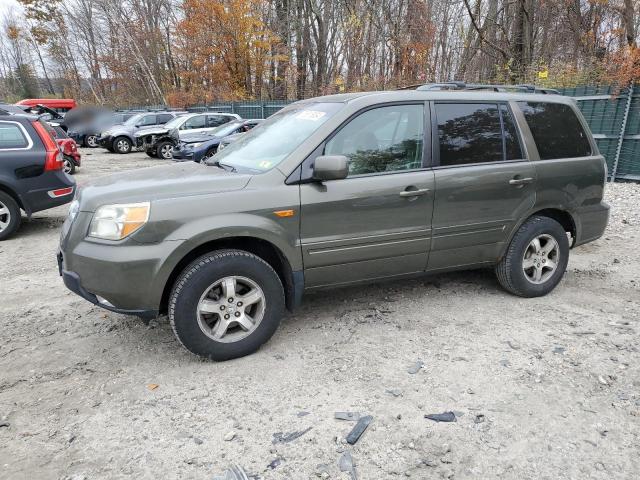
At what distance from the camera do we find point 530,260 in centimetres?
436

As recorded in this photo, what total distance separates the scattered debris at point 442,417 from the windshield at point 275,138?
6.38 feet

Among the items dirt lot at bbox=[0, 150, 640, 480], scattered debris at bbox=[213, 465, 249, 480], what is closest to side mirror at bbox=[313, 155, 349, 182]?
dirt lot at bbox=[0, 150, 640, 480]

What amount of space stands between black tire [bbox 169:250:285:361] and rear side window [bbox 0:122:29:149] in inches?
201

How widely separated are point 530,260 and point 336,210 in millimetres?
2057

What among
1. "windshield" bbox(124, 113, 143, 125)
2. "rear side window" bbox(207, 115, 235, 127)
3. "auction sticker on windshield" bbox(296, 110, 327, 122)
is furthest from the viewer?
"windshield" bbox(124, 113, 143, 125)

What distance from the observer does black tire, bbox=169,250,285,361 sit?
3100mm

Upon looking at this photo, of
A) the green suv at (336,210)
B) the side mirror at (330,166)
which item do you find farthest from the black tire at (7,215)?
the side mirror at (330,166)

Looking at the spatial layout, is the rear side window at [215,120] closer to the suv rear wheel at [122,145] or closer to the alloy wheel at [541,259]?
the suv rear wheel at [122,145]

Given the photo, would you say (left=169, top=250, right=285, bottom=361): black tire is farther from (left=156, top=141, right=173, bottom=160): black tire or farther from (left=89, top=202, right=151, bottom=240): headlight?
(left=156, top=141, right=173, bottom=160): black tire

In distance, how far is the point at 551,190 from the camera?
167 inches

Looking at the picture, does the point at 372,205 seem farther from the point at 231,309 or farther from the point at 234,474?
the point at 234,474

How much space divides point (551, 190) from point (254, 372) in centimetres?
300

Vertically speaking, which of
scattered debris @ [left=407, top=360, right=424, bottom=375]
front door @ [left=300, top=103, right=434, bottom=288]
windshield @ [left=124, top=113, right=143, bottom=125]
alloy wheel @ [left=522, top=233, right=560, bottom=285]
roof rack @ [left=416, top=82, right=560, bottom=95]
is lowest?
scattered debris @ [left=407, top=360, right=424, bottom=375]

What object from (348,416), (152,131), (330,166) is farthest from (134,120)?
(348,416)
